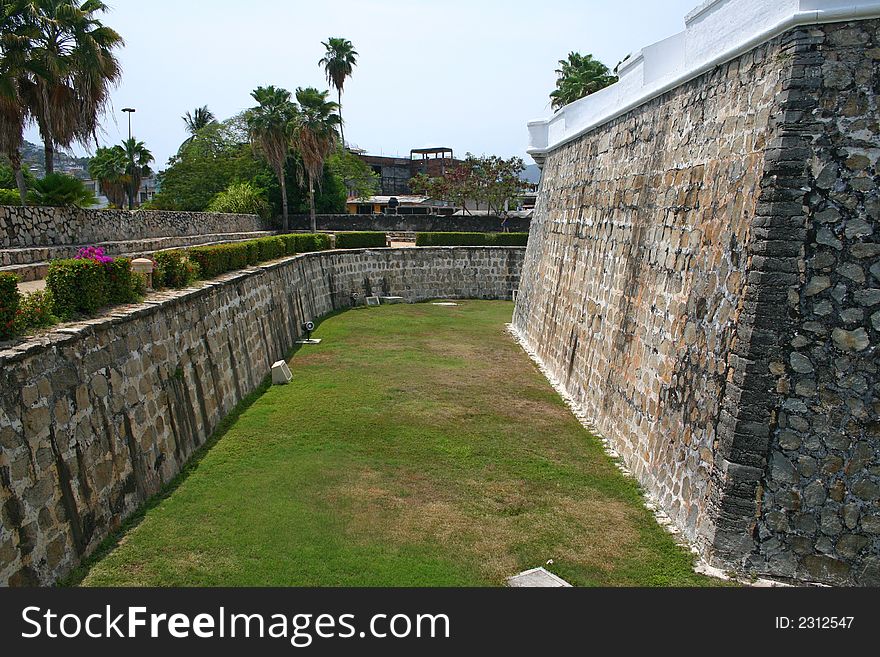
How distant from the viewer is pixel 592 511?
8.70 meters

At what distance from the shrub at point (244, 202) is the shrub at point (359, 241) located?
29.5 ft

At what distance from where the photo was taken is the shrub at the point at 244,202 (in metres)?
37.8

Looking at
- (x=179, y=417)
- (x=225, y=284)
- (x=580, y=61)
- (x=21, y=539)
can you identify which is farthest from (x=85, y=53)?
(x=580, y=61)

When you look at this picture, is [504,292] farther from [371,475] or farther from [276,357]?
[371,475]

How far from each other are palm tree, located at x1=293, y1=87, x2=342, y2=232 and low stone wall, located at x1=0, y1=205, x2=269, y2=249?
10.2 metres

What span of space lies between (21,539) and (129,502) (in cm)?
215

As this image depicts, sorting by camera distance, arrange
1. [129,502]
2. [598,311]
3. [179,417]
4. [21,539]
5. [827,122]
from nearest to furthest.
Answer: [21,539]
[827,122]
[129,502]
[179,417]
[598,311]

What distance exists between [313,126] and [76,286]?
93.8 feet

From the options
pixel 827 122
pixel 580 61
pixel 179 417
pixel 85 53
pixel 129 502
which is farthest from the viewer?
pixel 580 61

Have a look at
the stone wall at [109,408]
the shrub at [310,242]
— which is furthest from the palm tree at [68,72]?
the shrub at [310,242]

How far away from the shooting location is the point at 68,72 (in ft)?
54.6

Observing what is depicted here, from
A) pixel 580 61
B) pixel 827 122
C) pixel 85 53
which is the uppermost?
pixel 580 61

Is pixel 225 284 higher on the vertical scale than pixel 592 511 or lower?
higher

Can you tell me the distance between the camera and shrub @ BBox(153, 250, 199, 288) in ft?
38.2
